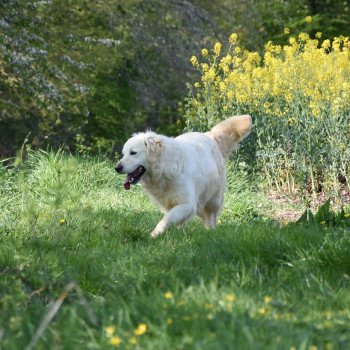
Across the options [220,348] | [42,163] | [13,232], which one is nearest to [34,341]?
[220,348]

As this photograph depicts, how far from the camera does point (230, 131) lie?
8320 millimetres

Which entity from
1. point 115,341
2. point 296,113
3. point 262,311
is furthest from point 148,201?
point 115,341

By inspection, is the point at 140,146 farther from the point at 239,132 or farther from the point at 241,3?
the point at 241,3

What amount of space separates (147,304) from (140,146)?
3.88 m

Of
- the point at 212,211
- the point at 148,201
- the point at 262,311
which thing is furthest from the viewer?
the point at 148,201

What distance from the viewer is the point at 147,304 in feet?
11.3

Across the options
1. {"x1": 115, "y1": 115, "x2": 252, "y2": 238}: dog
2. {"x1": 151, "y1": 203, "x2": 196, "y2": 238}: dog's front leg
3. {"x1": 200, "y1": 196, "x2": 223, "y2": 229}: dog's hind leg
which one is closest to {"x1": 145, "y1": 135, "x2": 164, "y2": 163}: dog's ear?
{"x1": 115, "y1": 115, "x2": 252, "y2": 238}: dog

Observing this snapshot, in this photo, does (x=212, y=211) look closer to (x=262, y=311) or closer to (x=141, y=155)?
(x=141, y=155)

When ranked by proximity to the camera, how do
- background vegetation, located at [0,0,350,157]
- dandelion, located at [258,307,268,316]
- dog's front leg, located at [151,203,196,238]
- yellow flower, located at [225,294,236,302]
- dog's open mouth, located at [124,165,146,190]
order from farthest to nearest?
background vegetation, located at [0,0,350,157] → dog's open mouth, located at [124,165,146,190] → dog's front leg, located at [151,203,196,238] → yellow flower, located at [225,294,236,302] → dandelion, located at [258,307,268,316]

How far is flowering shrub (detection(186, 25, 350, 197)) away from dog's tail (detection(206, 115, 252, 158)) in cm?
211

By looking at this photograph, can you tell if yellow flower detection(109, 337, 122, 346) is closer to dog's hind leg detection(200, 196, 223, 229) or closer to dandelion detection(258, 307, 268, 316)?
dandelion detection(258, 307, 268, 316)

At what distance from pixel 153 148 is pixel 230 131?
1417mm

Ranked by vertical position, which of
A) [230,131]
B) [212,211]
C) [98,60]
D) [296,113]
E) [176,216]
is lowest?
[212,211]

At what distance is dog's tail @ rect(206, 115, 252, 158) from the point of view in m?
8.26
